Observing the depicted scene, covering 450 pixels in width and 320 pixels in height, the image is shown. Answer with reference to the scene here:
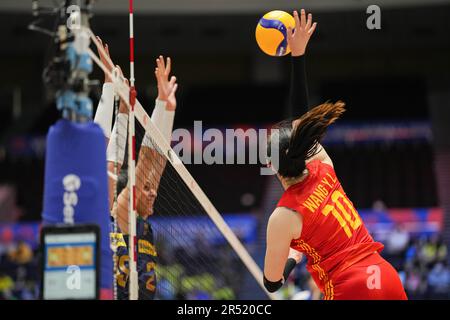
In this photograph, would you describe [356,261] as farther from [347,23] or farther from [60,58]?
[347,23]

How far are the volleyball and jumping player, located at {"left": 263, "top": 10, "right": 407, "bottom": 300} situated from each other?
5.01ft

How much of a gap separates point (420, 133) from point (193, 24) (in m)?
7.54

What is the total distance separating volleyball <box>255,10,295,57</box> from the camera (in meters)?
5.75

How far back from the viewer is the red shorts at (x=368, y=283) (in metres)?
4.12

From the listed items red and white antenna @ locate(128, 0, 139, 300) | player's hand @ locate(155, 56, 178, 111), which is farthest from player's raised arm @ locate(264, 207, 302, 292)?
player's hand @ locate(155, 56, 178, 111)

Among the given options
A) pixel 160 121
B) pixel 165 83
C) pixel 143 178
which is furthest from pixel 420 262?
pixel 165 83

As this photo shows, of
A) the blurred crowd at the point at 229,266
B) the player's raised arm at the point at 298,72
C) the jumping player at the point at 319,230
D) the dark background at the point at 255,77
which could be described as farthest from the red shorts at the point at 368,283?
the dark background at the point at 255,77

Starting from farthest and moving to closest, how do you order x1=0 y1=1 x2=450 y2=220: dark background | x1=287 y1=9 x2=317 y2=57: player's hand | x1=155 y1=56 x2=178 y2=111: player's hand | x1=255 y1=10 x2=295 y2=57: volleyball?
x1=0 y1=1 x2=450 y2=220: dark background → x1=255 y1=10 x2=295 y2=57: volleyball → x1=155 y1=56 x2=178 y2=111: player's hand → x1=287 y1=9 x2=317 y2=57: player's hand

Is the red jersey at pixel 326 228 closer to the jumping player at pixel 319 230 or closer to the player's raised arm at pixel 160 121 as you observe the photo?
the jumping player at pixel 319 230

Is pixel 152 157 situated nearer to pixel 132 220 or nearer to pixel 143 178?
pixel 143 178

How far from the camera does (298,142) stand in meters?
4.12

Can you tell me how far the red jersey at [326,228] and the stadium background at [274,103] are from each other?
13.3 metres

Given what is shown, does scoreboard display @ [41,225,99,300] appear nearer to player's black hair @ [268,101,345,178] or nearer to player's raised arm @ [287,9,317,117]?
player's black hair @ [268,101,345,178]

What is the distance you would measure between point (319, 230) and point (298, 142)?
0.50 m
